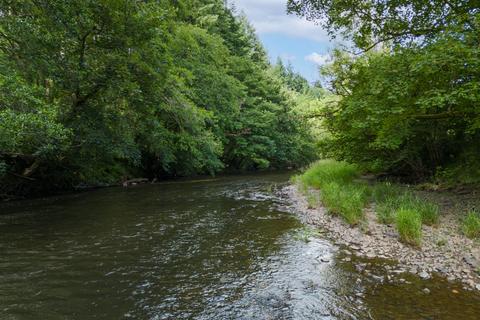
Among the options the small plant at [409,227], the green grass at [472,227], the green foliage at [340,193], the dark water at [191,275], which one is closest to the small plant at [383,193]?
the green foliage at [340,193]

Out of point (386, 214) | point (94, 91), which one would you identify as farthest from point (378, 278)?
point (94, 91)

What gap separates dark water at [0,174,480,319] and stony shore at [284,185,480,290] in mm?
425

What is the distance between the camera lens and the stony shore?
5.98 metres

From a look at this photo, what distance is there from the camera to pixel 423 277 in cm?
581

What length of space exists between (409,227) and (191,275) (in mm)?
4841

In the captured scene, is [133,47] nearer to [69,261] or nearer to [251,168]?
[69,261]

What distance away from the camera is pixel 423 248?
703cm

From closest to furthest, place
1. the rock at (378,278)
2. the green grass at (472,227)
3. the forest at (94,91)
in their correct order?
the rock at (378,278) → the green grass at (472,227) → the forest at (94,91)

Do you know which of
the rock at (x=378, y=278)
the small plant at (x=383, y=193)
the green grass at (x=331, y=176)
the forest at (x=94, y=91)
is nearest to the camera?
the rock at (x=378, y=278)

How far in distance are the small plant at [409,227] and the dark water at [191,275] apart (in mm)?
1459

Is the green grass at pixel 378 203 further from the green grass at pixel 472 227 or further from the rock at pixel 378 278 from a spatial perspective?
the rock at pixel 378 278

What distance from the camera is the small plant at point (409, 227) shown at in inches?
287

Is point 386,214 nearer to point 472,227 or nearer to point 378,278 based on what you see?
point 472,227

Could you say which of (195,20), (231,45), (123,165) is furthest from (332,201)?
(231,45)
